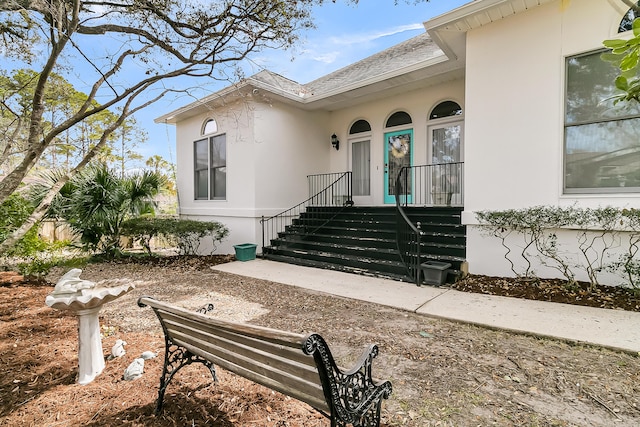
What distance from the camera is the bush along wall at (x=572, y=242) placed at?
418cm

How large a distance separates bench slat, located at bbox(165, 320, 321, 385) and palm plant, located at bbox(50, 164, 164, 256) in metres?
6.80

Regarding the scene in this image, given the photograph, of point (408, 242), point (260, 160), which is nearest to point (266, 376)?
point (408, 242)

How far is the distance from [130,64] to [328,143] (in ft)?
19.2

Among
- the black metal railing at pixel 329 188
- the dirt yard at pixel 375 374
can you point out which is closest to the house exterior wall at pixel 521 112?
the dirt yard at pixel 375 374

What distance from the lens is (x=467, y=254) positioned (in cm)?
553

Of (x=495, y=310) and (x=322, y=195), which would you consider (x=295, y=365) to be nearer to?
(x=495, y=310)

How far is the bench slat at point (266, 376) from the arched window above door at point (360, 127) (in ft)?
27.0

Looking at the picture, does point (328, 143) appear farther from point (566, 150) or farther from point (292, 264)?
point (566, 150)

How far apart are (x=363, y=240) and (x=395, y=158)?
3.05 m

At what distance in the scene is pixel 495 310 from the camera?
12.8 ft

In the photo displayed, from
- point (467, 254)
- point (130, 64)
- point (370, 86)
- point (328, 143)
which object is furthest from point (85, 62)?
point (467, 254)

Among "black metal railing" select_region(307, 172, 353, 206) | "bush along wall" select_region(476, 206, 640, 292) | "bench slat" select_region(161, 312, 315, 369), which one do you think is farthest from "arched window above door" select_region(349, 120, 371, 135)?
"bench slat" select_region(161, 312, 315, 369)

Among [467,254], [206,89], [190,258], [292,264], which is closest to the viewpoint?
[467,254]

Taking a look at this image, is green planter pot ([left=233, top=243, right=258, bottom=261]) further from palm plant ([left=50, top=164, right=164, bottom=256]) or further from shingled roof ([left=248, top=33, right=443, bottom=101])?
shingled roof ([left=248, top=33, right=443, bottom=101])
